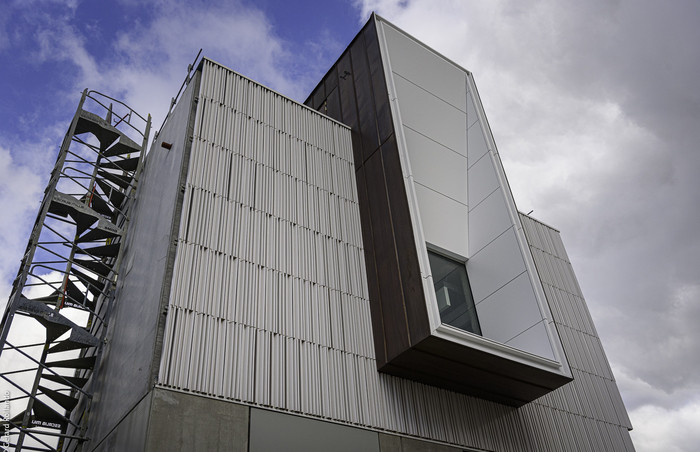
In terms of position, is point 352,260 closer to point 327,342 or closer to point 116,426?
point 327,342

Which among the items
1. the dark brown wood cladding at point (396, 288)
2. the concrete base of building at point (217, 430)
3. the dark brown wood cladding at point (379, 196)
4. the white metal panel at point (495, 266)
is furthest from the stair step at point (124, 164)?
the white metal panel at point (495, 266)

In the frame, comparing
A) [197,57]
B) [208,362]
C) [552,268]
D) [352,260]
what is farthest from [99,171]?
[552,268]

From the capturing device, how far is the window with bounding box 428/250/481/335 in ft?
64.6

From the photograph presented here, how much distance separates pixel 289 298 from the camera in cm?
1780

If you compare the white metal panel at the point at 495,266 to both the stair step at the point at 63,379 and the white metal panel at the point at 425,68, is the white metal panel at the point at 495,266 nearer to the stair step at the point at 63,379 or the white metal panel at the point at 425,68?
the white metal panel at the point at 425,68

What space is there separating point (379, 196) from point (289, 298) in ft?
18.0

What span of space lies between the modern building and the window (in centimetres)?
10

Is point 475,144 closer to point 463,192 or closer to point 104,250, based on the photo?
point 463,192

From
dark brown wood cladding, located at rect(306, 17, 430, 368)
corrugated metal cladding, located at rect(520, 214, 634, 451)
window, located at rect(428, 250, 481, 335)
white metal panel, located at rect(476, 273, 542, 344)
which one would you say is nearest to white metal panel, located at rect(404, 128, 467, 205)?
dark brown wood cladding, located at rect(306, 17, 430, 368)

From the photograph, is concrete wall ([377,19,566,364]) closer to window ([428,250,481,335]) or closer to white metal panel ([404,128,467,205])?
white metal panel ([404,128,467,205])

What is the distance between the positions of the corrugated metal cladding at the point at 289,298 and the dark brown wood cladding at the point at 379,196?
1.64ft

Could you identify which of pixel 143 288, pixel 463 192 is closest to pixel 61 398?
pixel 143 288

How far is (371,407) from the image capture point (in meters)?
16.9

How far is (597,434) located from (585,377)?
8.71 ft
